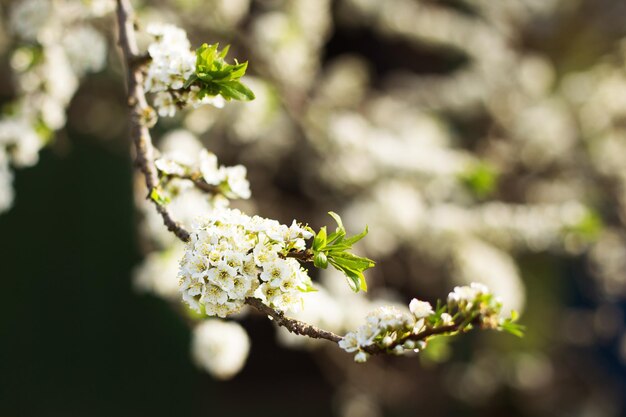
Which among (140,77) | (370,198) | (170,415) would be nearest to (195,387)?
(170,415)

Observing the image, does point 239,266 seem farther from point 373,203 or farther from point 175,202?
point 373,203

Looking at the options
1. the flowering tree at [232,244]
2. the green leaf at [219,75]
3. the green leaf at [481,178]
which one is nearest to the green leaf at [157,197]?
the flowering tree at [232,244]

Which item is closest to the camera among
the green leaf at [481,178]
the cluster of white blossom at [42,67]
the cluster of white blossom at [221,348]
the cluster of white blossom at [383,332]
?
the cluster of white blossom at [383,332]

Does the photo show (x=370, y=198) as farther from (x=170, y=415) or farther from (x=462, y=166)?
(x=170, y=415)

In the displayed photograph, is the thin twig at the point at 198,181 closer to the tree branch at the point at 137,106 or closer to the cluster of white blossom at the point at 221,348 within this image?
the tree branch at the point at 137,106

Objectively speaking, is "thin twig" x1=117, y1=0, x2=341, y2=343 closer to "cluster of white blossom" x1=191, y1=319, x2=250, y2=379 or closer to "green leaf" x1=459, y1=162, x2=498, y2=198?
"cluster of white blossom" x1=191, y1=319, x2=250, y2=379
